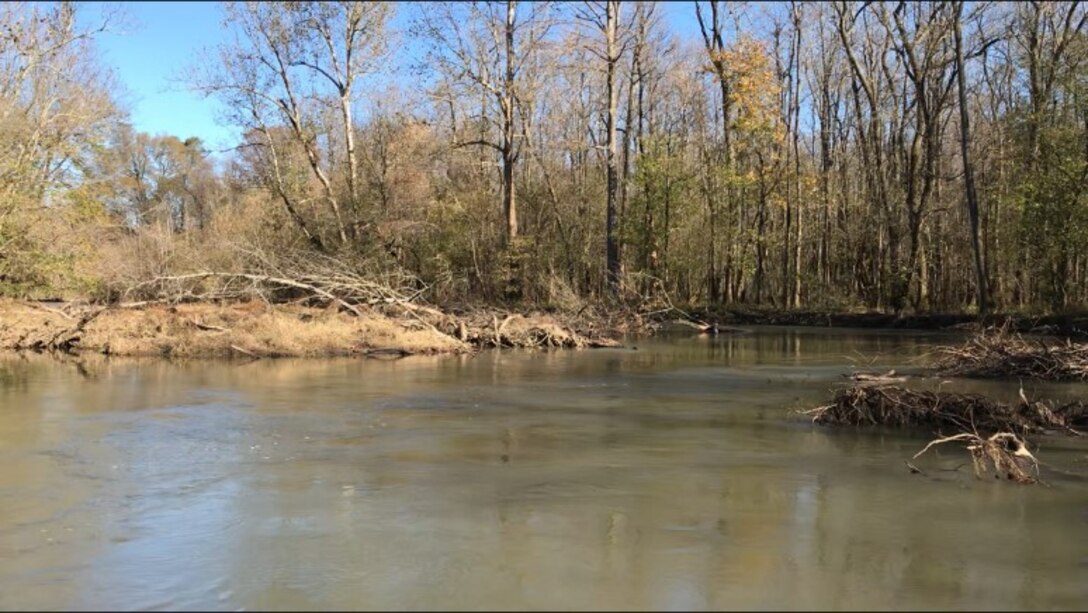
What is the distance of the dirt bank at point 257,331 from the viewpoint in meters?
21.0

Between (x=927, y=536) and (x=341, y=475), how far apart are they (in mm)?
5303

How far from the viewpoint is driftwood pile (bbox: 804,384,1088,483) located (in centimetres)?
1034

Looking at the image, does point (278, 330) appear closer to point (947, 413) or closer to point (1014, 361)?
point (947, 413)

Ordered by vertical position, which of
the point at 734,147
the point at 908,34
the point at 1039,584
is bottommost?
the point at 1039,584

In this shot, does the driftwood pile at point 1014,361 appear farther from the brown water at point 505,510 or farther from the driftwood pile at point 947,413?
the driftwood pile at point 947,413

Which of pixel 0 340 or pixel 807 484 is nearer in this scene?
pixel 807 484

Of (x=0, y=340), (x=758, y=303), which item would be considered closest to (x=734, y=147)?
(x=758, y=303)

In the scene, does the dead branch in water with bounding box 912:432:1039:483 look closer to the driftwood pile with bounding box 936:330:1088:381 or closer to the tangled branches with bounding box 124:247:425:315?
the driftwood pile with bounding box 936:330:1088:381

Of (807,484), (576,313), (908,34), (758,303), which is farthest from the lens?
(758,303)

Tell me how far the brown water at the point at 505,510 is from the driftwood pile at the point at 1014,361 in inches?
35.8

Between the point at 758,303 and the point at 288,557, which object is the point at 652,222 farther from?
the point at 288,557

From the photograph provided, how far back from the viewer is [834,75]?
1608 inches

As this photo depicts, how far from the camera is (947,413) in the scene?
35.4ft

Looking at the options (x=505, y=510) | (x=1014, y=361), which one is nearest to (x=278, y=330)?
(x=505, y=510)
